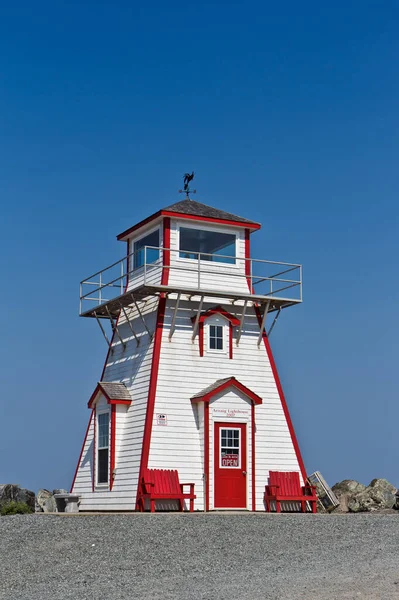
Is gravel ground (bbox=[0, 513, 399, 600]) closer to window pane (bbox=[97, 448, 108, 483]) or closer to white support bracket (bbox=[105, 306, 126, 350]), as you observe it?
window pane (bbox=[97, 448, 108, 483])

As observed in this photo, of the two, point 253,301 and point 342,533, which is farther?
point 253,301

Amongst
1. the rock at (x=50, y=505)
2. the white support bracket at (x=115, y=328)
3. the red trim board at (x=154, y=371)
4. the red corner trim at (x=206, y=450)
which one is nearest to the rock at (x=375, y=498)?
the red corner trim at (x=206, y=450)

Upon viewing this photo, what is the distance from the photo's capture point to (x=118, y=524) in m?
20.5

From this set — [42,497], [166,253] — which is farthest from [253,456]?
[42,497]

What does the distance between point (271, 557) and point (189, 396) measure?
353 inches

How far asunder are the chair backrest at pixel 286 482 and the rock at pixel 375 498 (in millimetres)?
4770

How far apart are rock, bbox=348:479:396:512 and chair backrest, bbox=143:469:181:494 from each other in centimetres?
840

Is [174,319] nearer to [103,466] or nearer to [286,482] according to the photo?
[103,466]

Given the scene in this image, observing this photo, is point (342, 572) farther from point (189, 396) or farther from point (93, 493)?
point (93, 493)

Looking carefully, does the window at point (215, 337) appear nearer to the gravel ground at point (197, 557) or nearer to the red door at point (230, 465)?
the red door at point (230, 465)

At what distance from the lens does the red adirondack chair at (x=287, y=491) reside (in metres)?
25.7

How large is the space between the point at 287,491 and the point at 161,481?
13.1 ft

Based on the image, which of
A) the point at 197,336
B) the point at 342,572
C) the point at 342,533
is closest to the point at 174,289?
the point at 197,336

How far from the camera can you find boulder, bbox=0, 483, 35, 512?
31.9 meters
